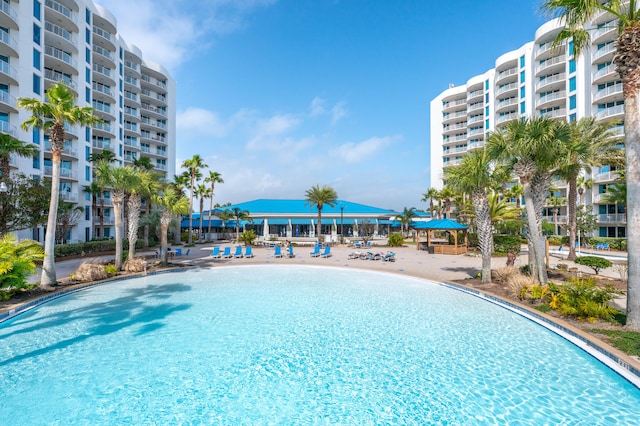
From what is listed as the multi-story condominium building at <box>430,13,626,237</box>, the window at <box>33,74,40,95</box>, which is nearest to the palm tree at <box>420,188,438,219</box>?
the multi-story condominium building at <box>430,13,626,237</box>

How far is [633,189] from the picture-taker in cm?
757

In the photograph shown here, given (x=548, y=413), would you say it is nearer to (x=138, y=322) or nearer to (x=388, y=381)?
(x=388, y=381)

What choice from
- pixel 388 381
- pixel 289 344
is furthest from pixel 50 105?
pixel 388 381

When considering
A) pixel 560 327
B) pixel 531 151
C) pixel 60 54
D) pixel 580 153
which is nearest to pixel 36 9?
pixel 60 54

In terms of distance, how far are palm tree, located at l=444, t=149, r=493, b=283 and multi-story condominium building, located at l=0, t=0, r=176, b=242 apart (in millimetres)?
32955

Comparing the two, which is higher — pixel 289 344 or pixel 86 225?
pixel 86 225

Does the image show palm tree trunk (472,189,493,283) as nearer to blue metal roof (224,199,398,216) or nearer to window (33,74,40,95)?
blue metal roof (224,199,398,216)

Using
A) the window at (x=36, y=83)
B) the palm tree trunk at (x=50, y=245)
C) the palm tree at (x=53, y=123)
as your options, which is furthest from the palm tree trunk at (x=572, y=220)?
the window at (x=36, y=83)

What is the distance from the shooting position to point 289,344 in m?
7.96

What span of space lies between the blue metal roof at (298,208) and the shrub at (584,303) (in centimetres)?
3666

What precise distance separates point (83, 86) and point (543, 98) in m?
60.1

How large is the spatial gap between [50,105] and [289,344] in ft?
47.4

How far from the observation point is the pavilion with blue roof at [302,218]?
47406 mm

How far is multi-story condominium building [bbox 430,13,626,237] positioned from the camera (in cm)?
3478
